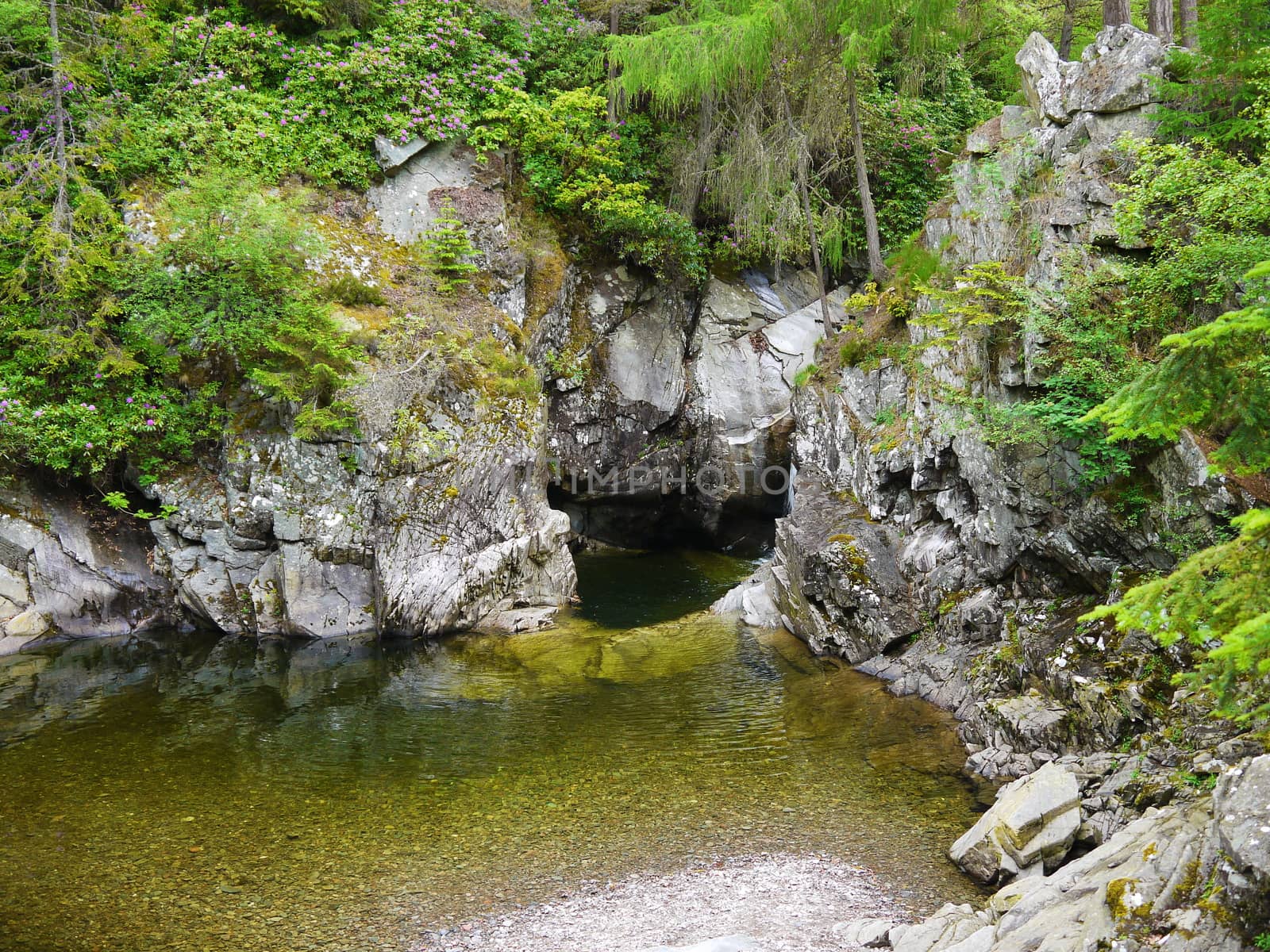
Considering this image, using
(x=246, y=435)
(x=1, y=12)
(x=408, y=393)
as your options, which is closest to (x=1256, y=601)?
(x=408, y=393)

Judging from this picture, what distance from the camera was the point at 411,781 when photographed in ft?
30.8

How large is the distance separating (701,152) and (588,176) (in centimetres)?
281

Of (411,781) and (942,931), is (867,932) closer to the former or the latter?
(942,931)

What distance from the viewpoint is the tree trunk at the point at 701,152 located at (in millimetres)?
18594

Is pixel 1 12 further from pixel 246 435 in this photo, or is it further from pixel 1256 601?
pixel 1256 601

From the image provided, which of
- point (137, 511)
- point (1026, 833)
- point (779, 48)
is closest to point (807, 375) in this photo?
point (779, 48)

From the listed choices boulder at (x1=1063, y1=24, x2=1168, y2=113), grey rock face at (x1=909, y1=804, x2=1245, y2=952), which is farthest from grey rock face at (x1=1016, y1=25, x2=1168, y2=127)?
grey rock face at (x1=909, y1=804, x2=1245, y2=952)

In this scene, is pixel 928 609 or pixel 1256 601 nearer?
pixel 1256 601

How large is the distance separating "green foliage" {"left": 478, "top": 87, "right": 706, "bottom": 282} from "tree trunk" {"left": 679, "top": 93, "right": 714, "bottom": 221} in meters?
0.67

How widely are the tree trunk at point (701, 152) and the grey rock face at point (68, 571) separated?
1462 cm

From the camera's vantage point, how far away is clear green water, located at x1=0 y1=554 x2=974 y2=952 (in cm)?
707

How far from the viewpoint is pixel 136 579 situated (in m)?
15.4

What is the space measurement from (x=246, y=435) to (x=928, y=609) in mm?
12971

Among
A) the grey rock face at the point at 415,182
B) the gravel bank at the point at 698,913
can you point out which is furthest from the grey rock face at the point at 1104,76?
the grey rock face at the point at 415,182
